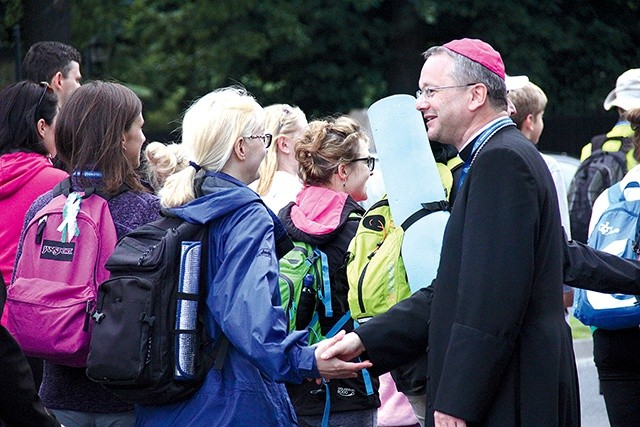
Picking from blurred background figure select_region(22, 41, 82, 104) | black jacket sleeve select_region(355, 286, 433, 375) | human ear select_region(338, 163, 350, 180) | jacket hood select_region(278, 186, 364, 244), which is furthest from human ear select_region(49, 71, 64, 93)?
black jacket sleeve select_region(355, 286, 433, 375)

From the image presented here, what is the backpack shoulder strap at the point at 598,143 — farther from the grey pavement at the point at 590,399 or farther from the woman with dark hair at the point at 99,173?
the woman with dark hair at the point at 99,173

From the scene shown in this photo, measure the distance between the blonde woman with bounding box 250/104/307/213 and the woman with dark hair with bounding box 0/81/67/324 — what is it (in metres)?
1.26

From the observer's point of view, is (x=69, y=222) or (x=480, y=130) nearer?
(x=480, y=130)

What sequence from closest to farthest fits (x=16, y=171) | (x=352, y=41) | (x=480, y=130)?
(x=480, y=130), (x=16, y=171), (x=352, y=41)

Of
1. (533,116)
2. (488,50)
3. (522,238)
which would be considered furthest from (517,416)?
(533,116)

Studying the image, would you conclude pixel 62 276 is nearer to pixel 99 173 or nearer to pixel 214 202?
pixel 99 173

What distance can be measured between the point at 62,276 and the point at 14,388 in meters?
1.16

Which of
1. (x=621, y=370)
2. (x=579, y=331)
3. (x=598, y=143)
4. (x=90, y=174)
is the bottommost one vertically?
(x=579, y=331)

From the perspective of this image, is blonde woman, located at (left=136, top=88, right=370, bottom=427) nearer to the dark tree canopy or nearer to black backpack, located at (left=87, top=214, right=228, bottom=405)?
black backpack, located at (left=87, top=214, right=228, bottom=405)

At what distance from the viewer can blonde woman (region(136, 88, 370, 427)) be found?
11.8 ft

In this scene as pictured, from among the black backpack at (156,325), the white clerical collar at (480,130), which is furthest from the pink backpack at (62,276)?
the white clerical collar at (480,130)

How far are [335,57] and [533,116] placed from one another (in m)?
14.6

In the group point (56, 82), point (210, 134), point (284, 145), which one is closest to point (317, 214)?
point (284, 145)

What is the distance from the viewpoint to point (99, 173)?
14.2ft
